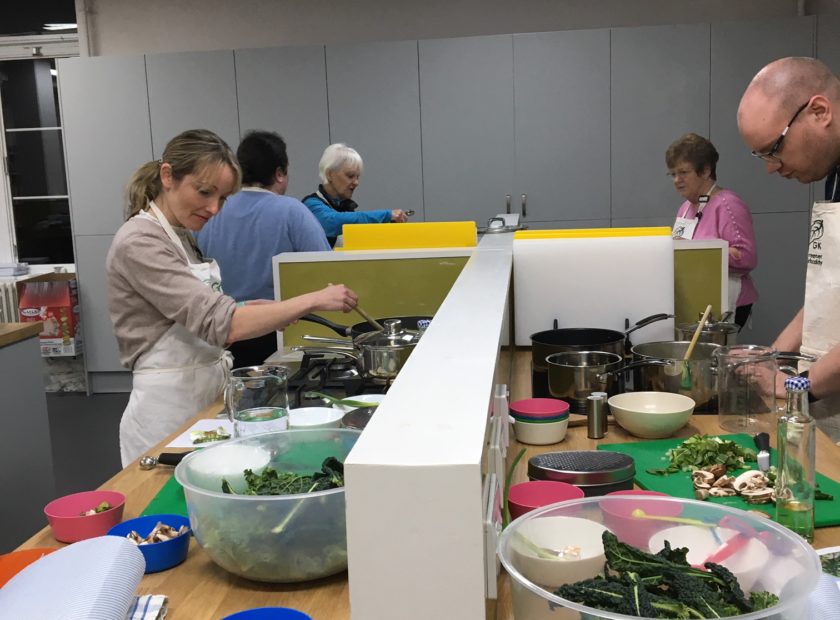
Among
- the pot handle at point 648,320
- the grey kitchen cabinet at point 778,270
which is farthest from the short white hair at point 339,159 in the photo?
the grey kitchen cabinet at point 778,270

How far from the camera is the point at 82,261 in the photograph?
17.9 ft

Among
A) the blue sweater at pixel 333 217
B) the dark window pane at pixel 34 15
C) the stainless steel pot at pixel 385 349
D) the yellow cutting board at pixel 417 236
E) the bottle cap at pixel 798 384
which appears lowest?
the stainless steel pot at pixel 385 349

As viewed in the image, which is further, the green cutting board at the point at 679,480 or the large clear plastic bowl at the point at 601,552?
the green cutting board at the point at 679,480

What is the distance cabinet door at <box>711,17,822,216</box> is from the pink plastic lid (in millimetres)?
3750

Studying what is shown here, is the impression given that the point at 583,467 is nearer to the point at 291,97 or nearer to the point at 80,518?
the point at 80,518

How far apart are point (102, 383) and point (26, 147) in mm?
1794

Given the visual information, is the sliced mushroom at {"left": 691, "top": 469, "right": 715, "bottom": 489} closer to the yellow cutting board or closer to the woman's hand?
the woman's hand

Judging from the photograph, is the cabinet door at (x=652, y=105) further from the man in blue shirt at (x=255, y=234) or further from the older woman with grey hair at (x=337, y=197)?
the man in blue shirt at (x=255, y=234)

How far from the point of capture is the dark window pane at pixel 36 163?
19.0 ft

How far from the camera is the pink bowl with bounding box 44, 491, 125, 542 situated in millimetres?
1267

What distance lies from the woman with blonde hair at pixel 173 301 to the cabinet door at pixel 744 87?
3600 mm

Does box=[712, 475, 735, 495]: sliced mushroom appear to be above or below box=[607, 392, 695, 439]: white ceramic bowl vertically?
below

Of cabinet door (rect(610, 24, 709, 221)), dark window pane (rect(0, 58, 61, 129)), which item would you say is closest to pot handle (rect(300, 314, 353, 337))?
cabinet door (rect(610, 24, 709, 221))

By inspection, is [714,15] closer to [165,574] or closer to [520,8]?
[520,8]
